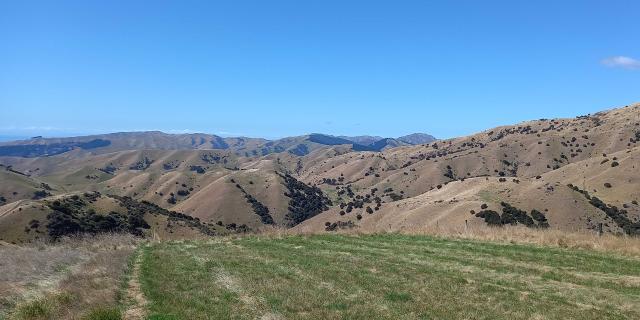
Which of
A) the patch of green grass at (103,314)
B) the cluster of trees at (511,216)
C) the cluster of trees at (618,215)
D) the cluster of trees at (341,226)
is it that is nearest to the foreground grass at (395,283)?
the patch of green grass at (103,314)

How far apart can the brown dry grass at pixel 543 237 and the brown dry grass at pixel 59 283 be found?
14838 mm

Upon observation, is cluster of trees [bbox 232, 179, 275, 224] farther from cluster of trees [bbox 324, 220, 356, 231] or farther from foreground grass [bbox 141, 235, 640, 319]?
foreground grass [bbox 141, 235, 640, 319]

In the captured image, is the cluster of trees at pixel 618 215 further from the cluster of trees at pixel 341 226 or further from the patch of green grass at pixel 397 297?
the patch of green grass at pixel 397 297

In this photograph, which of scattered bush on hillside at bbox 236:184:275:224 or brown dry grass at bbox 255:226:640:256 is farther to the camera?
scattered bush on hillside at bbox 236:184:275:224

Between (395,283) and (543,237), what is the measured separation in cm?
1403

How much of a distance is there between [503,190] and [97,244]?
79.2 meters

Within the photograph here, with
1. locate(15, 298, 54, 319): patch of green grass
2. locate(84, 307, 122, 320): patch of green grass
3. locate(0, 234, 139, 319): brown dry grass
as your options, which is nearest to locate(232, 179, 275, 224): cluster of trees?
locate(0, 234, 139, 319): brown dry grass

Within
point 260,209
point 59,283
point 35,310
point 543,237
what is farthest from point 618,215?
point 260,209

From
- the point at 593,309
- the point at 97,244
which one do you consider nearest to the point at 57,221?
the point at 97,244

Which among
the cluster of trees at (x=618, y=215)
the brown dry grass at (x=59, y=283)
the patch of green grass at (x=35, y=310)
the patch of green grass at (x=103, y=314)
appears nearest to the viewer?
the patch of green grass at (x=103, y=314)

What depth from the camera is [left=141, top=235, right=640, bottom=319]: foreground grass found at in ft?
44.7

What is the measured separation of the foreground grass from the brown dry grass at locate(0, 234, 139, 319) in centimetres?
138

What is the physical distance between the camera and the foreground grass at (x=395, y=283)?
536 inches

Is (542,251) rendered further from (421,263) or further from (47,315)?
(47,315)
